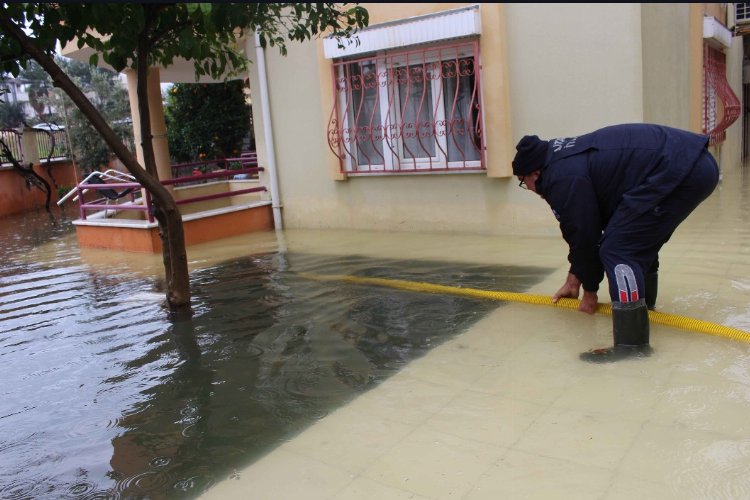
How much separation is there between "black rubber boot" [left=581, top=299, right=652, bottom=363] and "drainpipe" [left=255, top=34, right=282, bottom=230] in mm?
6819

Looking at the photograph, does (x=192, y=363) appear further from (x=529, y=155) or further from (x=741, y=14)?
(x=741, y=14)

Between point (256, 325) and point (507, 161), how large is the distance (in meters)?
3.78

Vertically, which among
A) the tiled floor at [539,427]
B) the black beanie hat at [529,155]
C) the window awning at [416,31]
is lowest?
the tiled floor at [539,427]

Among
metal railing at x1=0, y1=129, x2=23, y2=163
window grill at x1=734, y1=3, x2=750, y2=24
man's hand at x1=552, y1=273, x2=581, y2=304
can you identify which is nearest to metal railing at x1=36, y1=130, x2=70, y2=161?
metal railing at x1=0, y1=129, x2=23, y2=163

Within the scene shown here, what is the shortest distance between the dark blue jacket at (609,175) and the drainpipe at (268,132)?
628 cm

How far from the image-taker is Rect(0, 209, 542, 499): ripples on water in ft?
10.2

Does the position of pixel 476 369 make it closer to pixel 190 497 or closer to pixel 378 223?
pixel 190 497

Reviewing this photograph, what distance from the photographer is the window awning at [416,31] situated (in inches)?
292

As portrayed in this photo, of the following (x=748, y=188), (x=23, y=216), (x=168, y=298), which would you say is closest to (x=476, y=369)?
(x=168, y=298)

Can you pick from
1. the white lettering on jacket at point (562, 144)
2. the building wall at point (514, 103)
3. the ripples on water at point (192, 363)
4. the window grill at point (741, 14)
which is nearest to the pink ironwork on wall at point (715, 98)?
the building wall at point (514, 103)

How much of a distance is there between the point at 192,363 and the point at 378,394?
1438 mm

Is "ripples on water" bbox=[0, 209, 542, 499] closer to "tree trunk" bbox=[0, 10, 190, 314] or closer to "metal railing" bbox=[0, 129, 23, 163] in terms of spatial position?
"tree trunk" bbox=[0, 10, 190, 314]

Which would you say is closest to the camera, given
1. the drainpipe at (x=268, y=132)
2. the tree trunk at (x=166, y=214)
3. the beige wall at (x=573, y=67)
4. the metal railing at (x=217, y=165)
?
the tree trunk at (x=166, y=214)

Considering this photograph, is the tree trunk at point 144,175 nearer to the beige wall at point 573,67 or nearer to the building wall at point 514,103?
the building wall at point 514,103
